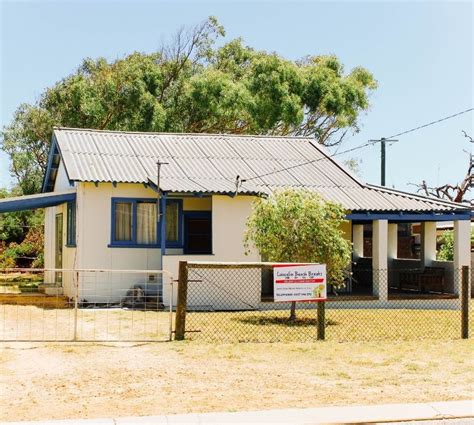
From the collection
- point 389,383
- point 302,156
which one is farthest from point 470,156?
point 389,383

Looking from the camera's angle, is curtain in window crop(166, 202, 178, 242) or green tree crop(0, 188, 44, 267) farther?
green tree crop(0, 188, 44, 267)

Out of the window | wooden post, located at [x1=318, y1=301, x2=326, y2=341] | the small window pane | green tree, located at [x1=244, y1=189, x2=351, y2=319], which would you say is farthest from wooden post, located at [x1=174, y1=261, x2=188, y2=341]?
the small window pane

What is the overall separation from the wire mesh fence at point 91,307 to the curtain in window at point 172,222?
4.06 ft

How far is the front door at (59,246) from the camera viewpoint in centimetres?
2325

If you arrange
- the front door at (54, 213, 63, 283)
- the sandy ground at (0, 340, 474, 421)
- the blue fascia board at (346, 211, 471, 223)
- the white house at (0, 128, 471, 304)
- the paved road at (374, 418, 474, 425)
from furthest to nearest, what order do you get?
the front door at (54, 213, 63, 283) < the blue fascia board at (346, 211, 471, 223) < the white house at (0, 128, 471, 304) < the sandy ground at (0, 340, 474, 421) < the paved road at (374, 418, 474, 425)

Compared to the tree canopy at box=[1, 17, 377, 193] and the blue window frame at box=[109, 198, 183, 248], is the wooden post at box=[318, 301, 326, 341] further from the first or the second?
the tree canopy at box=[1, 17, 377, 193]

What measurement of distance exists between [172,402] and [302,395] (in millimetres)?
1547

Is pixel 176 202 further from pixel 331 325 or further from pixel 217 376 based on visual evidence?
pixel 217 376

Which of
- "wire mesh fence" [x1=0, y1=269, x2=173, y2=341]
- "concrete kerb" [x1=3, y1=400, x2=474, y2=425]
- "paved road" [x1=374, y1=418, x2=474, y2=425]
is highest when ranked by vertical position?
"wire mesh fence" [x1=0, y1=269, x2=173, y2=341]

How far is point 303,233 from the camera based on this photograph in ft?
51.2

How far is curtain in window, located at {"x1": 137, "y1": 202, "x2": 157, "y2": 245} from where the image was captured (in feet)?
65.4

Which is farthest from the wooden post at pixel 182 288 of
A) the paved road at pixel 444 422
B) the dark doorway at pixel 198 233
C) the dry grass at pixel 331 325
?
the dark doorway at pixel 198 233

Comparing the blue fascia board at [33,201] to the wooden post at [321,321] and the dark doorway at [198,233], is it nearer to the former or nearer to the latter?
the dark doorway at [198,233]

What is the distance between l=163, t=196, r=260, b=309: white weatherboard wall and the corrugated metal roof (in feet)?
1.65
